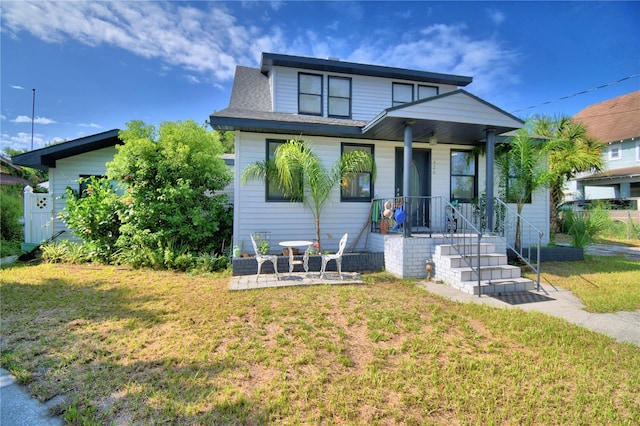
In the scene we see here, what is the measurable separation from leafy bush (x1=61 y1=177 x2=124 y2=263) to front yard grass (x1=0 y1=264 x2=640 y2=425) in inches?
110

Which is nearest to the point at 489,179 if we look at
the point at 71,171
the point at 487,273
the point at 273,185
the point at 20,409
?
the point at 487,273

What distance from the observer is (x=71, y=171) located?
376 inches

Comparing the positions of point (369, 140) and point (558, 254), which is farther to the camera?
point (369, 140)

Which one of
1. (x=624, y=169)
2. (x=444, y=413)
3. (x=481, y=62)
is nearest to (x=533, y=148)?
(x=481, y=62)

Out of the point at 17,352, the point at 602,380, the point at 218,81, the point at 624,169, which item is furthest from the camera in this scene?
the point at 624,169

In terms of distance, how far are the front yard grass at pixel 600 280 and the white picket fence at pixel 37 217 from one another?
42.3ft

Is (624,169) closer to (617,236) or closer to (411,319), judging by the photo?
(617,236)

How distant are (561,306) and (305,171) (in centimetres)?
547

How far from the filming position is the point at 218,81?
13.7 metres

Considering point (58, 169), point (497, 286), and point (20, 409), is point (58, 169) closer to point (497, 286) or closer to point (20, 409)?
point (20, 409)

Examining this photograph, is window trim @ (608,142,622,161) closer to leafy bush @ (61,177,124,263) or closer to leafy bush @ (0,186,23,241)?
leafy bush @ (61,177,124,263)

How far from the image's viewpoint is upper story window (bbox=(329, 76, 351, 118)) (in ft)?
30.4

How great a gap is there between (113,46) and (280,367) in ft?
34.2

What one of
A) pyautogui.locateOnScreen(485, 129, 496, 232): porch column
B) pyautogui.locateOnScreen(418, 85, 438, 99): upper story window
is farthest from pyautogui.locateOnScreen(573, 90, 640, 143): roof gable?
pyautogui.locateOnScreen(485, 129, 496, 232): porch column
